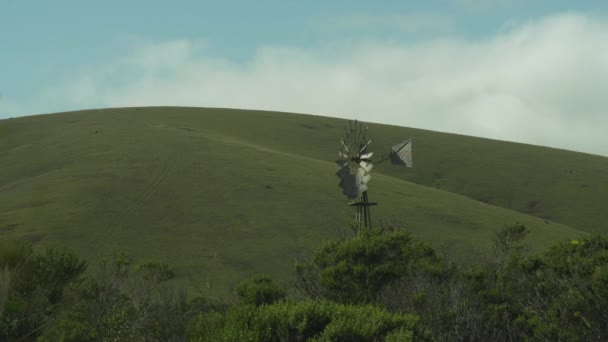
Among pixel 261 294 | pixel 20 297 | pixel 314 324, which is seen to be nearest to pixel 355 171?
pixel 261 294

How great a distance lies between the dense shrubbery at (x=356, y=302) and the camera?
47.4ft

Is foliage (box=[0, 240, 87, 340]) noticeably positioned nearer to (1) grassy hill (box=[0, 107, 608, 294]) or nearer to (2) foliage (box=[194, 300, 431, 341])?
(2) foliage (box=[194, 300, 431, 341])

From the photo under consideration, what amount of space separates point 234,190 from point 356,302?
49.4m

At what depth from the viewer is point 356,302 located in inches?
1102

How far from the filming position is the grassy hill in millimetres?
61875

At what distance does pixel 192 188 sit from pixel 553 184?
60.9m

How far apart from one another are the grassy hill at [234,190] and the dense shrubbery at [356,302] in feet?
53.1

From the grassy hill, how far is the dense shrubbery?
16184mm

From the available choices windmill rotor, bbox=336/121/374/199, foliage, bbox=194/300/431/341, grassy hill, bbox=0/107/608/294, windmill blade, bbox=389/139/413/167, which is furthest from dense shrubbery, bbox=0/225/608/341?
grassy hill, bbox=0/107/608/294

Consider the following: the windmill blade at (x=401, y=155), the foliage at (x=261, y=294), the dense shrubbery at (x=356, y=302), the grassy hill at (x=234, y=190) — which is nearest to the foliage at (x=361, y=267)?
the dense shrubbery at (x=356, y=302)

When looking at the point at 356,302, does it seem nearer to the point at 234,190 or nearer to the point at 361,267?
the point at 361,267

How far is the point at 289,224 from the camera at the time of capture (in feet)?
223

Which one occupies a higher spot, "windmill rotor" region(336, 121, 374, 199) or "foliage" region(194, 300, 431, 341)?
"windmill rotor" region(336, 121, 374, 199)

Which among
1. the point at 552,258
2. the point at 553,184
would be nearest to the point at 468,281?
the point at 552,258
